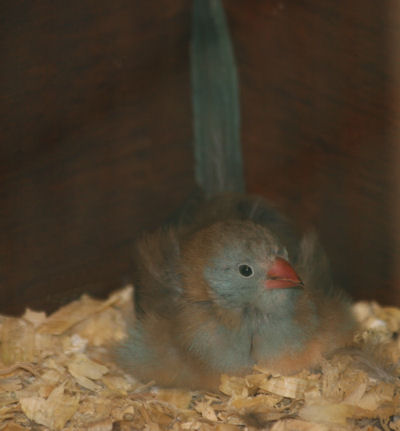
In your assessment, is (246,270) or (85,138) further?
(85,138)

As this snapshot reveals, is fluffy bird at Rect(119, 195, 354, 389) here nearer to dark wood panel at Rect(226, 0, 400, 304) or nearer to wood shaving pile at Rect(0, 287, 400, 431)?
wood shaving pile at Rect(0, 287, 400, 431)

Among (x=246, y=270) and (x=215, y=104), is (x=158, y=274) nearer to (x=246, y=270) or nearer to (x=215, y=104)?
(x=246, y=270)

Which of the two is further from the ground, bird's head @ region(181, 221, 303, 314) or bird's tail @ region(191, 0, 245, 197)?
bird's tail @ region(191, 0, 245, 197)

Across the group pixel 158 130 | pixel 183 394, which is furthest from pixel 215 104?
pixel 183 394

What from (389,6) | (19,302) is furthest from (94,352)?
(389,6)

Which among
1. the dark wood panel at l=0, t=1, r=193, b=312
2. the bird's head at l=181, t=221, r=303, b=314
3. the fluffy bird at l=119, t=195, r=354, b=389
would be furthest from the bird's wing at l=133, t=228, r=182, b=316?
the dark wood panel at l=0, t=1, r=193, b=312

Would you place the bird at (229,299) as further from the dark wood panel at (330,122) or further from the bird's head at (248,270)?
the dark wood panel at (330,122)
